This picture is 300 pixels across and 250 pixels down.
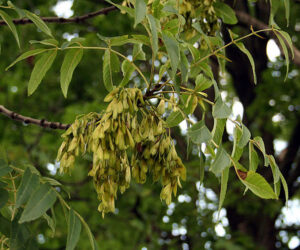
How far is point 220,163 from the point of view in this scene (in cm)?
113

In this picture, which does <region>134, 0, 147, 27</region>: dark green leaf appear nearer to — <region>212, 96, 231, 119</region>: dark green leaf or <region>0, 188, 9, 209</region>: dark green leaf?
<region>212, 96, 231, 119</region>: dark green leaf

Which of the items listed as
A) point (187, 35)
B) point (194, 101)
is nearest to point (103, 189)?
point (194, 101)

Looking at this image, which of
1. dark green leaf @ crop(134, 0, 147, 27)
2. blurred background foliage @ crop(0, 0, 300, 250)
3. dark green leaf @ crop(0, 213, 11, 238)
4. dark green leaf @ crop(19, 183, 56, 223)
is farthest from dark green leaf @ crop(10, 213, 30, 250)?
blurred background foliage @ crop(0, 0, 300, 250)

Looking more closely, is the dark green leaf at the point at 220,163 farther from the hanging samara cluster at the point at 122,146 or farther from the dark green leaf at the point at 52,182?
the dark green leaf at the point at 52,182

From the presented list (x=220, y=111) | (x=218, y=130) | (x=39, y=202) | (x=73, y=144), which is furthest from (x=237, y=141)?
(x=39, y=202)

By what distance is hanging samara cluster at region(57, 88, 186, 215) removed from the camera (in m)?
1.18

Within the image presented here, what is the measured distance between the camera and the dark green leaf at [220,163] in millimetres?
1114

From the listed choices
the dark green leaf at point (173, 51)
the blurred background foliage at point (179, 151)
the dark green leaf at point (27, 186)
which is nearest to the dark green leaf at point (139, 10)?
the dark green leaf at point (173, 51)

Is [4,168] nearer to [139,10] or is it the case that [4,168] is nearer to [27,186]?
[27,186]

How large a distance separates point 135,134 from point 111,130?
0.30ft

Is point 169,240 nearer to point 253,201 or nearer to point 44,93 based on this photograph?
point 253,201

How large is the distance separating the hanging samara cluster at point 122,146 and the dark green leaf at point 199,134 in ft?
0.46

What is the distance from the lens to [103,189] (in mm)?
1232

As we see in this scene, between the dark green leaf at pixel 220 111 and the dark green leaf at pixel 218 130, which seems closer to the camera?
the dark green leaf at pixel 220 111
